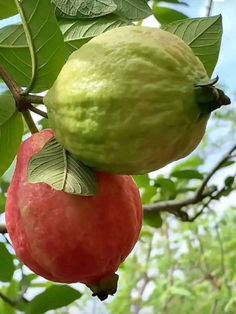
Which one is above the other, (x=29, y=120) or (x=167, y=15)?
(x=29, y=120)

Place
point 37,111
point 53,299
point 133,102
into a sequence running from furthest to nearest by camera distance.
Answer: point 53,299 → point 37,111 → point 133,102

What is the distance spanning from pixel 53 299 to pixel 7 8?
0.48 meters

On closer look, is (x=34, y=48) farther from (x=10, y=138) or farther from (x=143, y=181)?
(x=143, y=181)

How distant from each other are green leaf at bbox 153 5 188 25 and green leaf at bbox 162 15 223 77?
1.24 feet

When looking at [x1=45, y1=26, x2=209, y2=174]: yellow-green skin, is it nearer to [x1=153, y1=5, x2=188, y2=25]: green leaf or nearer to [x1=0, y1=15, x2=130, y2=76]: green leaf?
[x1=0, y1=15, x2=130, y2=76]: green leaf

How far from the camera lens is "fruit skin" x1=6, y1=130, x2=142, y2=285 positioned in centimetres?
58

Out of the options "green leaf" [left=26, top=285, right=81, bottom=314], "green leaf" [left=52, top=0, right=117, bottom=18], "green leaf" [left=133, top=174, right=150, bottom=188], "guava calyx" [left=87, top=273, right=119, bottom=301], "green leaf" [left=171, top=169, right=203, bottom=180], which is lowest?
"green leaf" [left=171, top=169, right=203, bottom=180]

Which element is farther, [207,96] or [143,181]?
[143,181]

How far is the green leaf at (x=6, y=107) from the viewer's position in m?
0.69

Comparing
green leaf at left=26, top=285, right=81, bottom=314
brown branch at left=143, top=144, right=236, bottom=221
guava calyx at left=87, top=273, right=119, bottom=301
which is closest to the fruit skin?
guava calyx at left=87, top=273, right=119, bottom=301

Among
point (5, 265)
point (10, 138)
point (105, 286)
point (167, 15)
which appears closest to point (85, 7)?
point (10, 138)

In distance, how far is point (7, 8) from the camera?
74 centimetres

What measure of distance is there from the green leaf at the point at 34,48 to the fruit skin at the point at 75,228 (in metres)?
0.11

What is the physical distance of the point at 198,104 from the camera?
0.53 m
